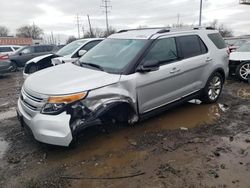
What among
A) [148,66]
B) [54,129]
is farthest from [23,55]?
[54,129]

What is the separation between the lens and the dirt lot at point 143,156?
3348mm

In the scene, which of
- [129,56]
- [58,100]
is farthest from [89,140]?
[129,56]

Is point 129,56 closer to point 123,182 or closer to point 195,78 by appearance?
point 195,78

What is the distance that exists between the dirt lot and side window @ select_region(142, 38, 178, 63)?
1278 millimetres

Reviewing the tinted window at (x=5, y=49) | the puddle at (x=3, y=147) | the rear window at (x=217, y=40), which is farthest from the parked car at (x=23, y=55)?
the rear window at (x=217, y=40)

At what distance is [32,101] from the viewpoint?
395 cm

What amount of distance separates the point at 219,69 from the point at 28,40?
184 ft

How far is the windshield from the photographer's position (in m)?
4.54

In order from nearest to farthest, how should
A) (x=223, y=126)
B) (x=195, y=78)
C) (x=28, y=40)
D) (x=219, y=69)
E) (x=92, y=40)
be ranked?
(x=223, y=126) → (x=195, y=78) → (x=219, y=69) → (x=92, y=40) → (x=28, y=40)

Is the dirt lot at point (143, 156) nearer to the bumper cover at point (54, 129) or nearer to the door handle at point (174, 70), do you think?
the bumper cover at point (54, 129)

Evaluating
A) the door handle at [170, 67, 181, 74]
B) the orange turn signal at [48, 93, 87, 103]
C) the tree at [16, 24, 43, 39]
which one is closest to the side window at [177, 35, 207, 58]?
the door handle at [170, 67, 181, 74]

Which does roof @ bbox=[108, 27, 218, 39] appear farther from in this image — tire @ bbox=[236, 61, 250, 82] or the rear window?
tire @ bbox=[236, 61, 250, 82]

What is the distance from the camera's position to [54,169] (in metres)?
3.65

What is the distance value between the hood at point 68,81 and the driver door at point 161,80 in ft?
1.99
